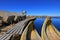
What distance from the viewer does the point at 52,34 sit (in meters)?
17.7

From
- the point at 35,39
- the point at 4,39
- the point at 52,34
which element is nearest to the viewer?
the point at 4,39

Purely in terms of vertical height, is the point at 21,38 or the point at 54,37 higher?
the point at 21,38

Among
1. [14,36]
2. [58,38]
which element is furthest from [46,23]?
[14,36]

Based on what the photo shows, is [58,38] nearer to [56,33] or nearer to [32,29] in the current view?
[56,33]

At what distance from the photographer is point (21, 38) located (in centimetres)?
1162

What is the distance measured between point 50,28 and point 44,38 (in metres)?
5.41

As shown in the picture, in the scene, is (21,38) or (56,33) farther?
(56,33)

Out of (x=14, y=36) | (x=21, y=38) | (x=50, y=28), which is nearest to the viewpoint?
(x=14, y=36)

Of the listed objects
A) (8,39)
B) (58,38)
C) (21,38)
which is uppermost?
(8,39)

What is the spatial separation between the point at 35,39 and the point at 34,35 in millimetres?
1528

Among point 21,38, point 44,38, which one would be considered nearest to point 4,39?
point 21,38

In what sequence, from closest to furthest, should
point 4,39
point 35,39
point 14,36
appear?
1. point 4,39
2. point 14,36
3. point 35,39

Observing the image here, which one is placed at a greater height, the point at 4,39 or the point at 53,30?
the point at 4,39

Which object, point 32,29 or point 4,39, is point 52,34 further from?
point 4,39
